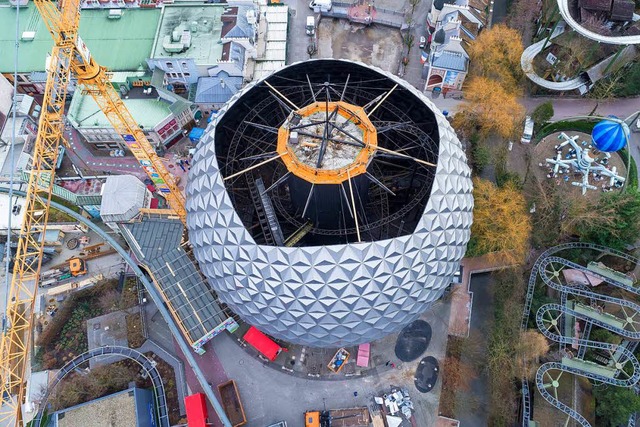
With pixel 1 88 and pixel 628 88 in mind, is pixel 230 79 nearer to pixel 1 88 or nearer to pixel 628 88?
pixel 1 88

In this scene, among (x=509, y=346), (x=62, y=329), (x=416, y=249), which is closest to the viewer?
(x=416, y=249)

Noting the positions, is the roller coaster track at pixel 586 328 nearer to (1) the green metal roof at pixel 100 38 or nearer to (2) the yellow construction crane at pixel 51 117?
(2) the yellow construction crane at pixel 51 117

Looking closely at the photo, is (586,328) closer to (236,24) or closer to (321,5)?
(236,24)

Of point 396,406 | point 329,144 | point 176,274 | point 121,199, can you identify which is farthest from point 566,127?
point 121,199

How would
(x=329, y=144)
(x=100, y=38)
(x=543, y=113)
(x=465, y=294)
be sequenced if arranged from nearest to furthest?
(x=329, y=144) → (x=465, y=294) → (x=543, y=113) → (x=100, y=38)

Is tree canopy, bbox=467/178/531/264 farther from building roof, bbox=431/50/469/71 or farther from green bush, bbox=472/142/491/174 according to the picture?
building roof, bbox=431/50/469/71

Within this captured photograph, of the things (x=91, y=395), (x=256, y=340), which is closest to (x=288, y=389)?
(x=256, y=340)

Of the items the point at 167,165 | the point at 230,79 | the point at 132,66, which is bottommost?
the point at 167,165
